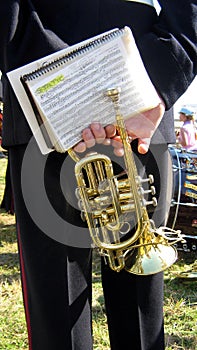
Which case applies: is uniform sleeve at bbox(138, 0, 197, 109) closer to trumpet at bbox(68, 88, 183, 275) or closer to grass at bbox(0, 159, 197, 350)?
trumpet at bbox(68, 88, 183, 275)

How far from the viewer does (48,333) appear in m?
1.12

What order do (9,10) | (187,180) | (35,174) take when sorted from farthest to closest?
(187,180) → (35,174) → (9,10)

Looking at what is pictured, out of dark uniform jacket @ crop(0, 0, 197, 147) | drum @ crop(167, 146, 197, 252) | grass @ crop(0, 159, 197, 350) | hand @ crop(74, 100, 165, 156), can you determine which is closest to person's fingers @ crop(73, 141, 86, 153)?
hand @ crop(74, 100, 165, 156)

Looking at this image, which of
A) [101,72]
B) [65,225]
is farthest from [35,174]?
[101,72]

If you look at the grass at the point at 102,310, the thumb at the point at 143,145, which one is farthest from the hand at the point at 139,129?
the grass at the point at 102,310

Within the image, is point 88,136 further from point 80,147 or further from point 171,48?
point 171,48

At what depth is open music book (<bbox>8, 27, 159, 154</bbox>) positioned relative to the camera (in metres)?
0.91

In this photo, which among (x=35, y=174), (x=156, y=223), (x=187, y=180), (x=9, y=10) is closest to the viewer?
(x=9, y=10)

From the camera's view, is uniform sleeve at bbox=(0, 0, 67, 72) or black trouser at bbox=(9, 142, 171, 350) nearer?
uniform sleeve at bbox=(0, 0, 67, 72)

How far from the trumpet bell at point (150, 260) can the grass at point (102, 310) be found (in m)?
0.82

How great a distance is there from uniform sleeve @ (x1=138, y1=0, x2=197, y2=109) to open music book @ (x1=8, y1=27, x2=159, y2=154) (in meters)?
0.04

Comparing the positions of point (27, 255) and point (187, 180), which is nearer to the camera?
point (27, 255)

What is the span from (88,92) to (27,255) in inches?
16.2

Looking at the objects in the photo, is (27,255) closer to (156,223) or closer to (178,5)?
(156,223)
